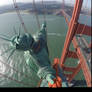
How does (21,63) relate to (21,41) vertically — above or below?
below

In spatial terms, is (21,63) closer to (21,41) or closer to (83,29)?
(83,29)

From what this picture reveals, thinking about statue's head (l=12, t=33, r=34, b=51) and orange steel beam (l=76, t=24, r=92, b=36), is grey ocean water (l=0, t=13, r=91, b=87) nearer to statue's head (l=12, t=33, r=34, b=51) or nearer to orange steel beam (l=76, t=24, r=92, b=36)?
statue's head (l=12, t=33, r=34, b=51)

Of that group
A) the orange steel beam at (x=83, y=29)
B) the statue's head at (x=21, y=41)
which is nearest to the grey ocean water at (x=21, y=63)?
the statue's head at (x=21, y=41)

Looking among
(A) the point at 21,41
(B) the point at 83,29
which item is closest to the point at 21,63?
(B) the point at 83,29

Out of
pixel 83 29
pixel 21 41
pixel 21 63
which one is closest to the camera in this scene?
pixel 21 41

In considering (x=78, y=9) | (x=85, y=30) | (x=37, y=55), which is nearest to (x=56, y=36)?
(x=85, y=30)

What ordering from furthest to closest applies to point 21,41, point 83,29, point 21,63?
point 21,63 → point 83,29 → point 21,41

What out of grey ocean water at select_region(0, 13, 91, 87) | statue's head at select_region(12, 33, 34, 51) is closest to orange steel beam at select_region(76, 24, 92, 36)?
grey ocean water at select_region(0, 13, 91, 87)

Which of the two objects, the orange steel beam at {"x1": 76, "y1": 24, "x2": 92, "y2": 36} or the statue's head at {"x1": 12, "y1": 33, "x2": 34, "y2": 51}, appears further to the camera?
the orange steel beam at {"x1": 76, "y1": 24, "x2": 92, "y2": 36}

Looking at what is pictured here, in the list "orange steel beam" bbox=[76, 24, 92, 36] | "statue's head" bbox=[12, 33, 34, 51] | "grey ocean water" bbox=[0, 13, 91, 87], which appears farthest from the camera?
"grey ocean water" bbox=[0, 13, 91, 87]

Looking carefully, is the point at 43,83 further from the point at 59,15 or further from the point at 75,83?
the point at 59,15

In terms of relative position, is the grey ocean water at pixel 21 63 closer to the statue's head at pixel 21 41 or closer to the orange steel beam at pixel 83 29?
the statue's head at pixel 21 41
